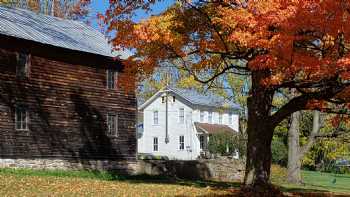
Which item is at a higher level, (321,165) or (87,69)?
(87,69)

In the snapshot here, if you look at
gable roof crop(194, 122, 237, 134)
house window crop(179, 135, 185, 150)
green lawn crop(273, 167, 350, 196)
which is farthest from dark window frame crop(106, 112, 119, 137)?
house window crop(179, 135, 185, 150)

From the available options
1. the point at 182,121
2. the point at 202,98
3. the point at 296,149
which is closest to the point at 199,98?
the point at 202,98

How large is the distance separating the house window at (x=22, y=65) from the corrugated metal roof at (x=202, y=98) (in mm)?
30227

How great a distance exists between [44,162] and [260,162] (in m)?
14.7

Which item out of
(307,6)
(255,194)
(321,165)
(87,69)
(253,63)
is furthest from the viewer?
(321,165)

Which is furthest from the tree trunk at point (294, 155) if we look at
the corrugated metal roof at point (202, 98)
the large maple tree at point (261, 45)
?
the corrugated metal roof at point (202, 98)

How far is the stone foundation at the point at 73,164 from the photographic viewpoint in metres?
28.5

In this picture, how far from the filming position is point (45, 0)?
50.7 metres

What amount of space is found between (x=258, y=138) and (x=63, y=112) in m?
15.2

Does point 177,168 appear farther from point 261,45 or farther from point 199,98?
point 199,98

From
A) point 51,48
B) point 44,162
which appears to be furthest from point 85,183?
point 51,48

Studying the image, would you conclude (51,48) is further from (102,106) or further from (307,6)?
(307,6)

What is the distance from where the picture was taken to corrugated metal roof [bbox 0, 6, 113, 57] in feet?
96.1

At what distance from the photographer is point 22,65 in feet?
96.8
